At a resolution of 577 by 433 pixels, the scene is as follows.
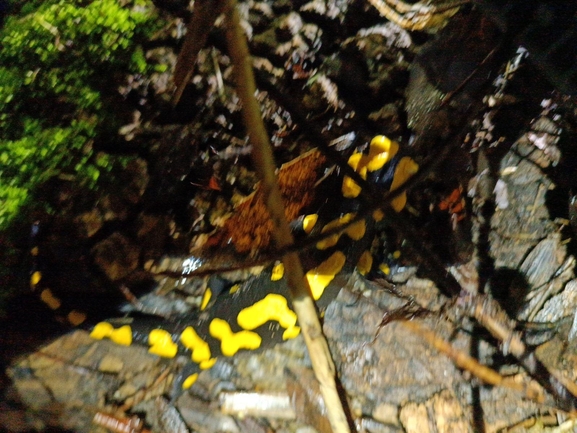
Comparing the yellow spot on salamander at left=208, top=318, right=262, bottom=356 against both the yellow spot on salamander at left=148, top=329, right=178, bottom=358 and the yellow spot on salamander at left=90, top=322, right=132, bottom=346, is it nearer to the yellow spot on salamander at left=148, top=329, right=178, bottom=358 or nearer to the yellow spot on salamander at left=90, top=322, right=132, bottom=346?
the yellow spot on salamander at left=148, top=329, right=178, bottom=358

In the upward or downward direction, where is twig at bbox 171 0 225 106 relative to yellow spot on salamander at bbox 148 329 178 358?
upward

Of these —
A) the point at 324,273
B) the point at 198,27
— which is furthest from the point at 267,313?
the point at 198,27

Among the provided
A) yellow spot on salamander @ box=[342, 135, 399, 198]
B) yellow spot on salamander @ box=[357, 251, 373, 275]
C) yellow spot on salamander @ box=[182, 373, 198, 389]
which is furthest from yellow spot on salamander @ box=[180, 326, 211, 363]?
yellow spot on salamander @ box=[342, 135, 399, 198]

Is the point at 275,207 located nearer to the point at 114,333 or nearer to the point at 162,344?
the point at 162,344

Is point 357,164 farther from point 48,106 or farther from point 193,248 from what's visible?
point 48,106

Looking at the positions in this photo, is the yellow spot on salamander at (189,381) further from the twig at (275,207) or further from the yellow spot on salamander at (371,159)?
the yellow spot on salamander at (371,159)

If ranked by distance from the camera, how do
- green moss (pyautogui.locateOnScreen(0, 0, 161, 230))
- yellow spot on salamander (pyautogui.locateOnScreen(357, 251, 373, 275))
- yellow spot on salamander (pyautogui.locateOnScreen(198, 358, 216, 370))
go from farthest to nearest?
yellow spot on salamander (pyautogui.locateOnScreen(357, 251, 373, 275))
yellow spot on salamander (pyautogui.locateOnScreen(198, 358, 216, 370))
green moss (pyautogui.locateOnScreen(0, 0, 161, 230))

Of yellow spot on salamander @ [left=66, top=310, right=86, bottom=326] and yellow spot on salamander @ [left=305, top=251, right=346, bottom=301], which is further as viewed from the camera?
yellow spot on salamander @ [left=66, top=310, right=86, bottom=326]

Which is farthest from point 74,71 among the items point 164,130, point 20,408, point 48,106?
point 20,408
